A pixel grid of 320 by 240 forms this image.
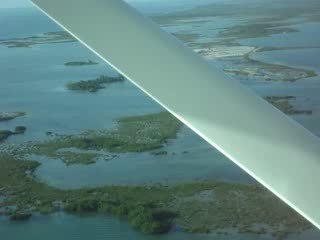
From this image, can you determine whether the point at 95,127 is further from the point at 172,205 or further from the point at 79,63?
the point at 79,63

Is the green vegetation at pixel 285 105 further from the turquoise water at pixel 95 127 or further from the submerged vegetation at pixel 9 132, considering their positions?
the submerged vegetation at pixel 9 132

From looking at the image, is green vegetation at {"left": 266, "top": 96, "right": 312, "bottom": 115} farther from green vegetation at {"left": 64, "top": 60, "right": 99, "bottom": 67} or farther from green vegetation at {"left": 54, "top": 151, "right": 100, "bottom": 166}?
green vegetation at {"left": 64, "top": 60, "right": 99, "bottom": 67}

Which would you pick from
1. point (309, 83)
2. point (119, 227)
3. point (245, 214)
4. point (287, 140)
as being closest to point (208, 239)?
point (245, 214)

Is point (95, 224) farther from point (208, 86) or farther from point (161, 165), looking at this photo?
point (208, 86)

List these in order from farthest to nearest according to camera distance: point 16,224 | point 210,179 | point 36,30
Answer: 1. point 36,30
2. point 210,179
3. point 16,224

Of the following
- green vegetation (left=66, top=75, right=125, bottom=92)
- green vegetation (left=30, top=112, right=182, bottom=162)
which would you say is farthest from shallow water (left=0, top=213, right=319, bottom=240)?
green vegetation (left=66, top=75, right=125, bottom=92)
